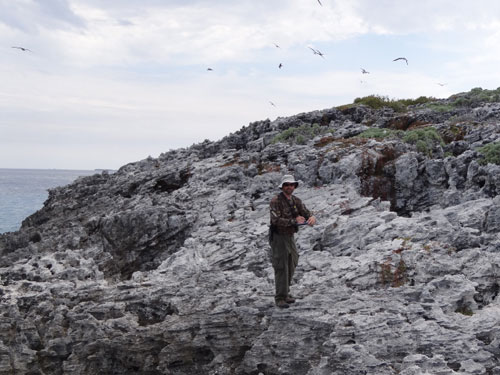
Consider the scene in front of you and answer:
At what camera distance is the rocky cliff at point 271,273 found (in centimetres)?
1039

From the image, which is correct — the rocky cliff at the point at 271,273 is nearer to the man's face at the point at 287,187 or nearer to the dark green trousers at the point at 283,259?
the dark green trousers at the point at 283,259

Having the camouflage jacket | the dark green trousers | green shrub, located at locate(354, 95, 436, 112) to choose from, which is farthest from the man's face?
green shrub, located at locate(354, 95, 436, 112)

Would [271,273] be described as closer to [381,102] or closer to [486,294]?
[486,294]

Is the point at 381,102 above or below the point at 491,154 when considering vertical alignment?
above

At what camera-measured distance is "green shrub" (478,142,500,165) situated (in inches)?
680

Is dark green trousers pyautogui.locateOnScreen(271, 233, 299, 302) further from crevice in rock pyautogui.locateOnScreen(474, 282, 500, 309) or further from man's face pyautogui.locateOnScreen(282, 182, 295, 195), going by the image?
crevice in rock pyautogui.locateOnScreen(474, 282, 500, 309)

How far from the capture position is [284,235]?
11.5m

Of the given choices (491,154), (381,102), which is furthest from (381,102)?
(491,154)

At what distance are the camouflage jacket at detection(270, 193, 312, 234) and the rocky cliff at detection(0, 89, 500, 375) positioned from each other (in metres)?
2.09

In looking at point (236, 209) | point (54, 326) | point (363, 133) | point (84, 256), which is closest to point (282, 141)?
point (363, 133)

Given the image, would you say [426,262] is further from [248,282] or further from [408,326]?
[248,282]

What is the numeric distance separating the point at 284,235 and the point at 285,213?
1.96ft

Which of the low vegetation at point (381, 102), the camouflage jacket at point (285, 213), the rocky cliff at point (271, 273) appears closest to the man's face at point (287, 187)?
the camouflage jacket at point (285, 213)

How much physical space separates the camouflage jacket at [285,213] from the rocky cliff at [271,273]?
2091mm
